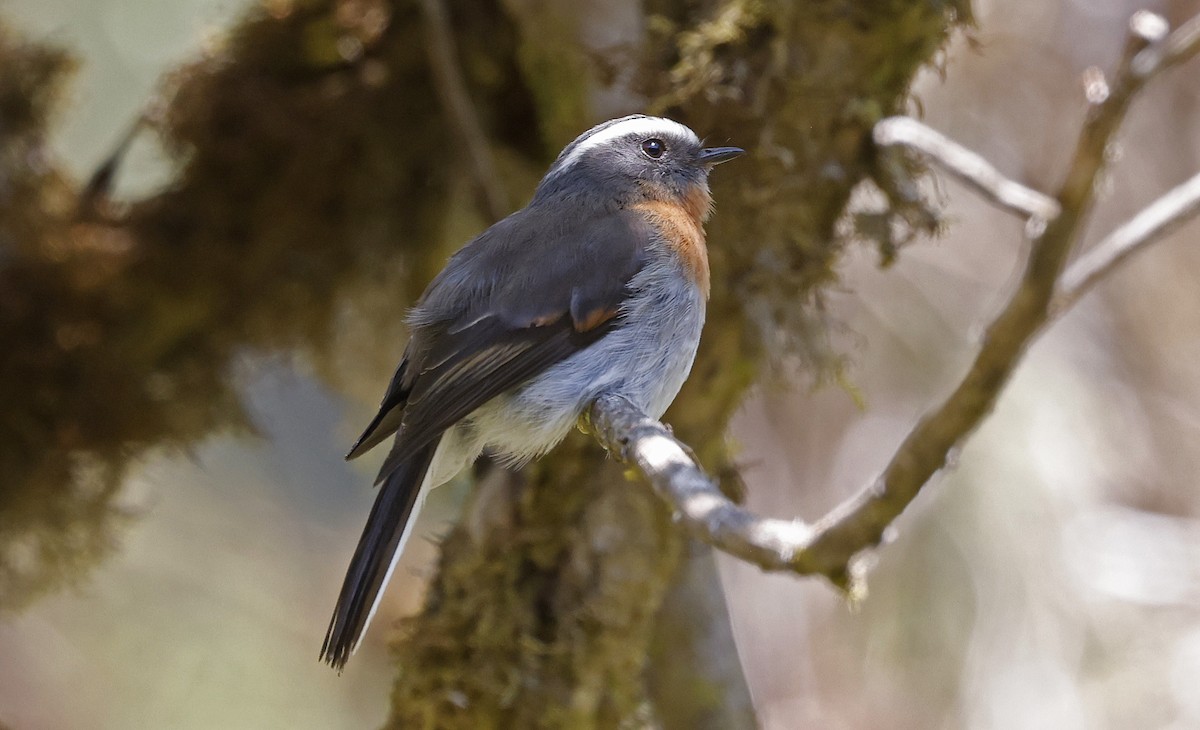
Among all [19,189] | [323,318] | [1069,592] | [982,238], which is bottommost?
[1069,592]

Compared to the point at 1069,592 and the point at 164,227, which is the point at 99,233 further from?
the point at 1069,592

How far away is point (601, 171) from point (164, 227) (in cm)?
187

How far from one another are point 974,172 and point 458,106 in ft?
6.44

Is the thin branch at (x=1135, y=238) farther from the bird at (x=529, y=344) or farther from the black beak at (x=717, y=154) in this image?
the black beak at (x=717, y=154)

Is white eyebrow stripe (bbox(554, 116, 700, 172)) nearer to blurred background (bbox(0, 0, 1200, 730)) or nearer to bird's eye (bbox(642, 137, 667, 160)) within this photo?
bird's eye (bbox(642, 137, 667, 160))

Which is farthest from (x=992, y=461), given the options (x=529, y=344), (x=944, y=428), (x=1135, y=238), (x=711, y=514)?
(x=711, y=514)

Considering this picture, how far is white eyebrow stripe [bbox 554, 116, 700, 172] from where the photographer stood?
3.39 meters

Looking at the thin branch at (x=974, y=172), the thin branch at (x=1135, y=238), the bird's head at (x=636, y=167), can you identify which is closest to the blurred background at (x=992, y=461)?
the bird's head at (x=636, y=167)

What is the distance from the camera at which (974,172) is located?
100 inches

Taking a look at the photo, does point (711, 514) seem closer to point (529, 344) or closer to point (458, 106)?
point (529, 344)

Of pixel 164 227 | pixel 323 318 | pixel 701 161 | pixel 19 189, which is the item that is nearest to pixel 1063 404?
pixel 701 161

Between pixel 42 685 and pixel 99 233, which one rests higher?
pixel 99 233

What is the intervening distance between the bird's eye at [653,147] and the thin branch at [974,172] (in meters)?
0.64

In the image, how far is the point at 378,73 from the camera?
14.3 ft
